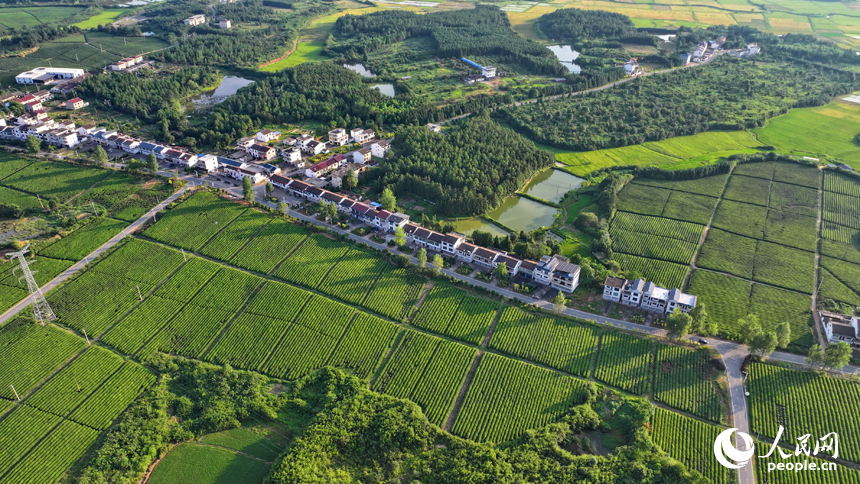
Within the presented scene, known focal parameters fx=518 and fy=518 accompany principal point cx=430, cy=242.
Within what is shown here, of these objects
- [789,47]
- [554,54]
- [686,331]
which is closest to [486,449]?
[686,331]

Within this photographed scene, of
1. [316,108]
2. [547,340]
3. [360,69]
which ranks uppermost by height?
[316,108]

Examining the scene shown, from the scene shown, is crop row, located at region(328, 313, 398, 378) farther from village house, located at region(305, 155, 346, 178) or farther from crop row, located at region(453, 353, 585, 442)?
village house, located at region(305, 155, 346, 178)

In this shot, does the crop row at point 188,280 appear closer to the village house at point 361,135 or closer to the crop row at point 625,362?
the village house at point 361,135

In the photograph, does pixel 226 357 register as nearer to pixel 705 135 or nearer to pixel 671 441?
pixel 671 441

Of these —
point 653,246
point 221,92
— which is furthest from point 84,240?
point 653,246

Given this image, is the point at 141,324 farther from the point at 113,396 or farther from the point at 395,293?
the point at 395,293
